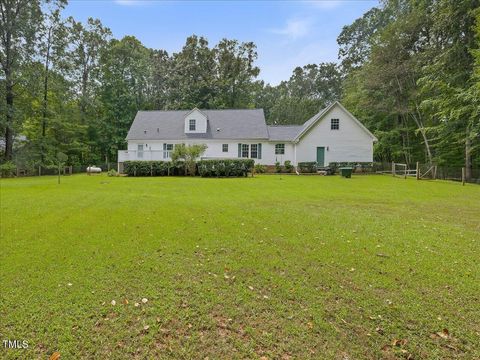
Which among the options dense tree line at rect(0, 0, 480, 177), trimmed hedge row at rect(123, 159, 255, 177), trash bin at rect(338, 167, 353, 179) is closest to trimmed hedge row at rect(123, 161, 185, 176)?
trimmed hedge row at rect(123, 159, 255, 177)

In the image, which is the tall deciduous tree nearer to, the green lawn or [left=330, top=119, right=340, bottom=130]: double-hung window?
the green lawn

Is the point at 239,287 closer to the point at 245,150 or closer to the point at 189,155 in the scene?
the point at 189,155

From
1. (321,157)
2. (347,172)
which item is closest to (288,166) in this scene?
(321,157)

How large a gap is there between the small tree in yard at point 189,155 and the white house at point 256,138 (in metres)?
4.56

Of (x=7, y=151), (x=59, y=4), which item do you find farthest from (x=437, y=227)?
(x=59, y=4)

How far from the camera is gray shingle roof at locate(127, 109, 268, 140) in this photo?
26.1 m

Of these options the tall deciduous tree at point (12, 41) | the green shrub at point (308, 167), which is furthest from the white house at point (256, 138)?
the tall deciduous tree at point (12, 41)

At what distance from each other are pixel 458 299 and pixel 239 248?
310cm

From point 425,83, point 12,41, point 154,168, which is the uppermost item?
point 12,41

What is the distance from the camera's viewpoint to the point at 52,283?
11.6ft

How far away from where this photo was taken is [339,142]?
24.9 meters

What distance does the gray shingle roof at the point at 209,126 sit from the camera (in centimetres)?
2614

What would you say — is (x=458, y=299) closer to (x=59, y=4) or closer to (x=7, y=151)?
(x=7, y=151)

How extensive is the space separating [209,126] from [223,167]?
30.3ft
